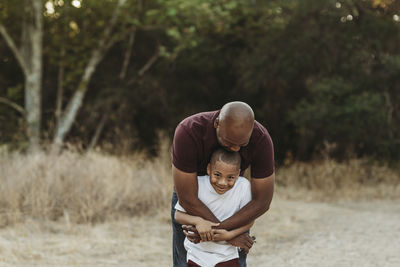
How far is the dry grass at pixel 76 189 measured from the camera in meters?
6.39

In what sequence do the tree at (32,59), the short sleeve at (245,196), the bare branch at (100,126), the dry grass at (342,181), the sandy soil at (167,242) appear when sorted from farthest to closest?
the bare branch at (100,126) → the tree at (32,59) → the dry grass at (342,181) → the sandy soil at (167,242) → the short sleeve at (245,196)

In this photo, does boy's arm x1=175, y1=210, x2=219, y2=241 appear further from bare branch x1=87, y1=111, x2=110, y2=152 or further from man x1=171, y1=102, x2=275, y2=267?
bare branch x1=87, y1=111, x2=110, y2=152

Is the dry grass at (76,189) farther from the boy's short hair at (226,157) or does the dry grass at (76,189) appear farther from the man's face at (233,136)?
the man's face at (233,136)

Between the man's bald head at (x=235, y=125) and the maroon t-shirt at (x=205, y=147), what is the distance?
0.70 feet

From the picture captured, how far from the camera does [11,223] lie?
19.9 ft

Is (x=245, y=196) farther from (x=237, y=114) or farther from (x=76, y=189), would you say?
(x=76, y=189)

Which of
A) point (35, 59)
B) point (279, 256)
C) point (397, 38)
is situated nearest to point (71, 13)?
point (35, 59)

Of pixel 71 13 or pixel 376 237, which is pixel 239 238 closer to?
pixel 376 237

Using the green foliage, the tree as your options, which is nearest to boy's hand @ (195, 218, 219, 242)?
the green foliage

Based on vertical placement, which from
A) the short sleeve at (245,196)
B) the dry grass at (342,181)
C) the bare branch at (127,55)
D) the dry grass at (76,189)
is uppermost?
the bare branch at (127,55)

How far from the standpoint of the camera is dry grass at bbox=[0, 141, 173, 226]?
6.39 meters

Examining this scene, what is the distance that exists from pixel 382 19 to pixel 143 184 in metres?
6.31

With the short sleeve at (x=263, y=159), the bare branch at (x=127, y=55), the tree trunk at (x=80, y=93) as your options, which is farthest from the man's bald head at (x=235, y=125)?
the bare branch at (x=127, y=55)

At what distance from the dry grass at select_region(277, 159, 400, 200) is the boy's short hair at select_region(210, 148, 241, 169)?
6.95 metres
